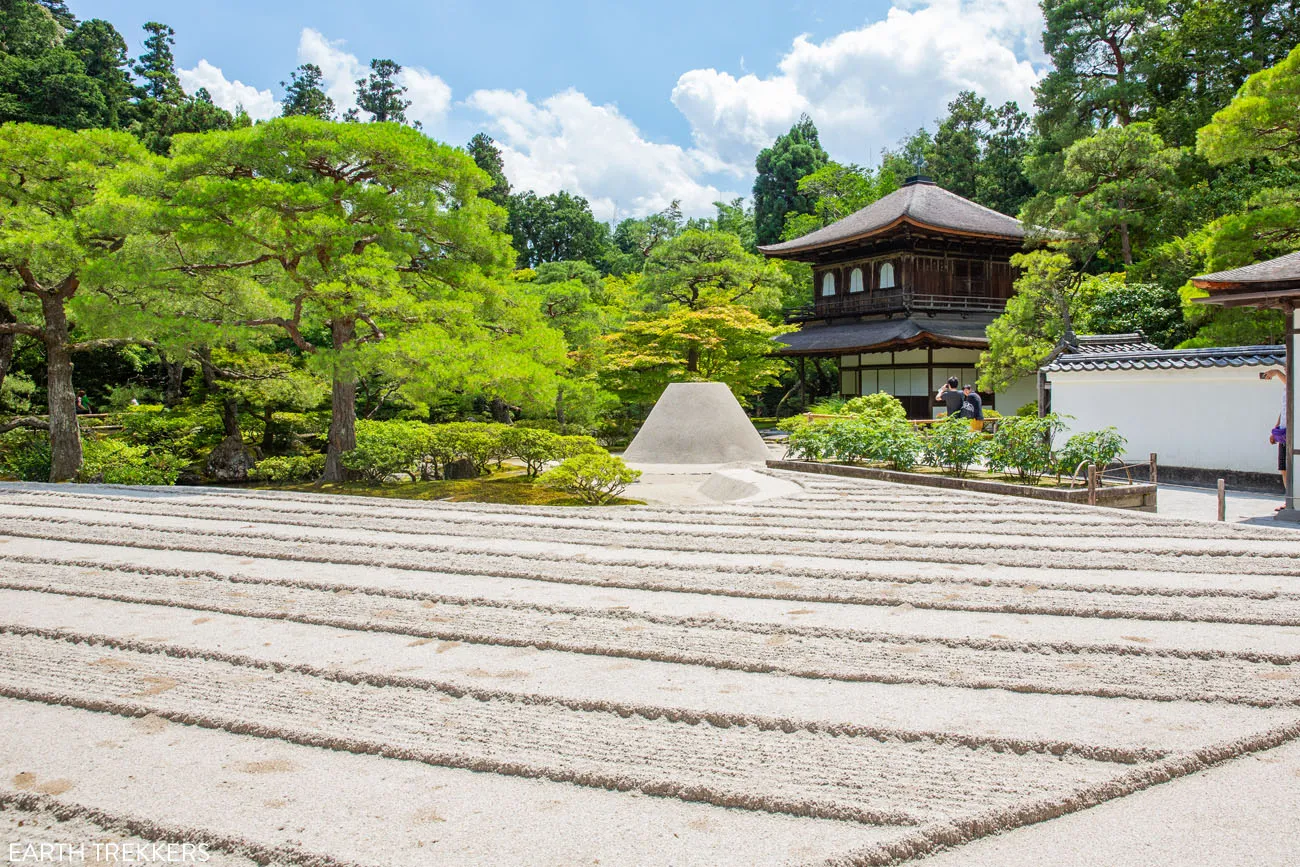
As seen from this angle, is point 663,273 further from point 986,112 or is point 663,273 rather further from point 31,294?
point 986,112

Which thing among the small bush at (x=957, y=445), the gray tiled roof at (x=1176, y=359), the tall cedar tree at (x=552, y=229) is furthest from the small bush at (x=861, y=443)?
the tall cedar tree at (x=552, y=229)

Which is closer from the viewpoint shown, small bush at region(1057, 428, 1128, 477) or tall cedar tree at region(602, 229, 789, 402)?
small bush at region(1057, 428, 1128, 477)

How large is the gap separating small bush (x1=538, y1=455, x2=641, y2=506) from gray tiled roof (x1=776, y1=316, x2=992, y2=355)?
49.2ft

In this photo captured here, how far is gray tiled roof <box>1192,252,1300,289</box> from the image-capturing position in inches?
339

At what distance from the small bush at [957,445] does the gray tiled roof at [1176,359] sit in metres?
4.38

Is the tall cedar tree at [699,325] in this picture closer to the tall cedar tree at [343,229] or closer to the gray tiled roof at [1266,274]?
the tall cedar tree at [343,229]

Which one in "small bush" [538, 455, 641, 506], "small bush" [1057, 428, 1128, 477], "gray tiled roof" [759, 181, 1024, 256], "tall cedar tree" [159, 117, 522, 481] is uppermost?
"gray tiled roof" [759, 181, 1024, 256]

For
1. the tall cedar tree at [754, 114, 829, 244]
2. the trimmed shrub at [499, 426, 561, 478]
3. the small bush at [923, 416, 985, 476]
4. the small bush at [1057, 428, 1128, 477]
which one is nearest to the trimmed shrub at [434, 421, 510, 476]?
the trimmed shrub at [499, 426, 561, 478]

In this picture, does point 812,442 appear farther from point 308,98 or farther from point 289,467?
point 308,98

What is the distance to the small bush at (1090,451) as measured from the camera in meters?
8.48

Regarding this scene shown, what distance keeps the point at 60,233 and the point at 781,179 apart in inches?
1441

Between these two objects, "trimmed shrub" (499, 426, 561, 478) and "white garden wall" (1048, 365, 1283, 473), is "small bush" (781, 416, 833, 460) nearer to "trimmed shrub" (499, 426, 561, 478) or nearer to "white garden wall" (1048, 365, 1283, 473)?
"trimmed shrub" (499, 426, 561, 478)

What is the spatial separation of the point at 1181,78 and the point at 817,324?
42.1ft

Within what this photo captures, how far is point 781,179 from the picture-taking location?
43125 millimetres
